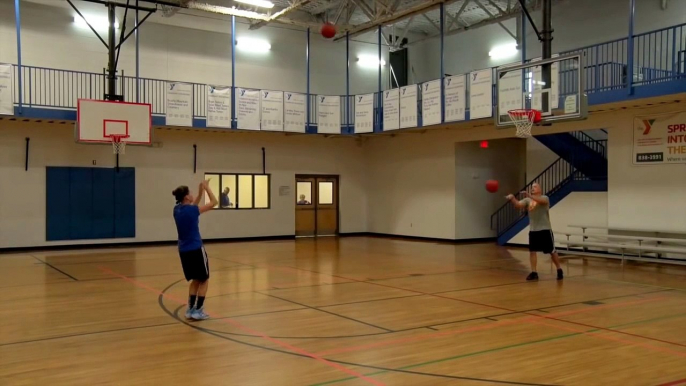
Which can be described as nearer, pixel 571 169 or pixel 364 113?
pixel 571 169

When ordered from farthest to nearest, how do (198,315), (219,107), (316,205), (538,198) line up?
(316,205) → (219,107) → (538,198) → (198,315)

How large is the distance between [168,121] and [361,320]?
40.5ft

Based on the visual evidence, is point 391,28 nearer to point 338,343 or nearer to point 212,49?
point 212,49

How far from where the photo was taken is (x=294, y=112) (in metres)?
20.1

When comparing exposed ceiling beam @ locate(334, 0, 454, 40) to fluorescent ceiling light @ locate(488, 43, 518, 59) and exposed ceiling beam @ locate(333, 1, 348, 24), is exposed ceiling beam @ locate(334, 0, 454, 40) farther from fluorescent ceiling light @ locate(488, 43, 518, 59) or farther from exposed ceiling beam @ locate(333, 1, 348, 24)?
fluorescent ceiling light @ locate(488, 43, 518, 59)

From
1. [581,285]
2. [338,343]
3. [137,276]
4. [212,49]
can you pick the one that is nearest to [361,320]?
[338,343]

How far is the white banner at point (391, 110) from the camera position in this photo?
62.2 ft

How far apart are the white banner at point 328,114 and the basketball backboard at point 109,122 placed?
6.17 meters

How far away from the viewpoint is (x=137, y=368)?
560 cm

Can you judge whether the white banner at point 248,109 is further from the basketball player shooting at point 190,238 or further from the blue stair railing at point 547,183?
the basketball player shooting at point 190,238

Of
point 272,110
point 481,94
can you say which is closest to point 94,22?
point 272,110

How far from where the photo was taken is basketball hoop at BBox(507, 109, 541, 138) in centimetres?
1301

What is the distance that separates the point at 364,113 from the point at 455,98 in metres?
4.08

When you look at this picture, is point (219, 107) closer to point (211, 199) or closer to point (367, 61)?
point (367, 61)
